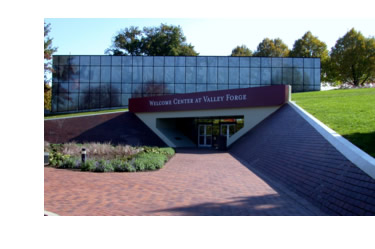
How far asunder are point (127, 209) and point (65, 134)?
22.2 meters

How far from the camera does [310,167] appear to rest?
9203mm

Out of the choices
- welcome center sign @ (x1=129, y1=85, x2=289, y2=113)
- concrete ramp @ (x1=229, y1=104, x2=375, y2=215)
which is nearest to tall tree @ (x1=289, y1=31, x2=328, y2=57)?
welcome center sign @ (x1=129, y1=85, x2=289, y2=113)

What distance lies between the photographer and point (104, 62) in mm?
39594

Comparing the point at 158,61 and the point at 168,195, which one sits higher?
the point at 158,61

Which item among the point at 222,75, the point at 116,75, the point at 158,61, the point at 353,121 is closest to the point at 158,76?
the point at 158,61

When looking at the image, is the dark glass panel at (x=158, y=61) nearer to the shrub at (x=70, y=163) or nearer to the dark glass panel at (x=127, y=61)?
the dark glass panel at (x=127, y=61)

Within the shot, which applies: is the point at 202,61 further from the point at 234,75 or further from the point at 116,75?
the point at 116,75

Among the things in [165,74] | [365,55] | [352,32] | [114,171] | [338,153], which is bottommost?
[114,171]

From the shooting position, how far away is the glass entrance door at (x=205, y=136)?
29594mm

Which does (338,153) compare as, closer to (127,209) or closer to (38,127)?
(127,209)

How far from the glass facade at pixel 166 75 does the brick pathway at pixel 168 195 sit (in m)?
27.9

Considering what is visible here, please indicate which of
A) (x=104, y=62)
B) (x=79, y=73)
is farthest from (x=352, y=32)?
(x=79, y=73)

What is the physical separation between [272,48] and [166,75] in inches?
1070

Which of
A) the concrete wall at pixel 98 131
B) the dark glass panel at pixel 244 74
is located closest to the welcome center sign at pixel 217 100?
the concrete wall at pixel 98 131
